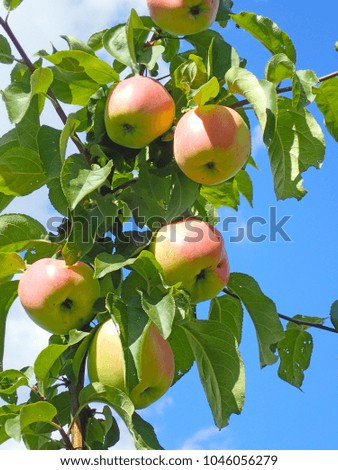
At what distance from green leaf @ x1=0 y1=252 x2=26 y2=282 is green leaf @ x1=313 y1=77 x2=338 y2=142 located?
92 cm

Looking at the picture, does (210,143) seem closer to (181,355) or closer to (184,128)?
(184,128)

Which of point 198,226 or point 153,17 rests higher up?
point 153,17

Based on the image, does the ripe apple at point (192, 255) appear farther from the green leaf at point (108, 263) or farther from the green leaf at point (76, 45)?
the green leaf at point (76, 45)

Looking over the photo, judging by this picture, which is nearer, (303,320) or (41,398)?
(41,398)

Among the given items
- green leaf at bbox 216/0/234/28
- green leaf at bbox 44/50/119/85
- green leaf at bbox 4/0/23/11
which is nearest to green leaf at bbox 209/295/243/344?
green leaf at bbox 44/50/119/85

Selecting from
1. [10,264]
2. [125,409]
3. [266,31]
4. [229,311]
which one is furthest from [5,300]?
[266,31]

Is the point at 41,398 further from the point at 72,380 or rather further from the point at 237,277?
the point at 237,277

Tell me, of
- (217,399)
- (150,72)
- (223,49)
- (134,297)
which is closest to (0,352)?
(134,297)

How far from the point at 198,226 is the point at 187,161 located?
7.0 inches

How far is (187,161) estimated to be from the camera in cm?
201

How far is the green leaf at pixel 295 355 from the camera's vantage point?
2572 millimetres

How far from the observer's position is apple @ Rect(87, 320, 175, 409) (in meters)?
1.92

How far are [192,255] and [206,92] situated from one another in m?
0.41
